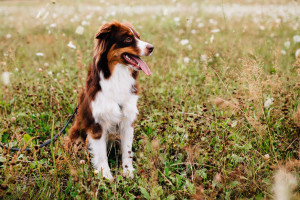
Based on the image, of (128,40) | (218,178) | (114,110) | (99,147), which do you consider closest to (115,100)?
(114,110)

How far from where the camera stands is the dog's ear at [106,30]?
221 centimetres

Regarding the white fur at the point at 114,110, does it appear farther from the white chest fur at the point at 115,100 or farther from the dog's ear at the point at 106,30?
the dog's ear at the point at 106,30

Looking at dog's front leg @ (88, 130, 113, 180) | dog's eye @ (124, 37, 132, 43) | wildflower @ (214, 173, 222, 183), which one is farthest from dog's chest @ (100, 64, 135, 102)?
wildflower @ (214, 173, 222, 183)

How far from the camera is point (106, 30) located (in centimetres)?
222

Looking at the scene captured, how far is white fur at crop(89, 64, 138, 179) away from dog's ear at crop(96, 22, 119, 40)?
33cm

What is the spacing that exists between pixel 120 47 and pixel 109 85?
0.40 m

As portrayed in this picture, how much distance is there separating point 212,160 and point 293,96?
5.08 ft

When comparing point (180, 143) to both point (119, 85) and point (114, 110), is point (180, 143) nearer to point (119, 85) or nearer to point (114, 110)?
point (114, 110)

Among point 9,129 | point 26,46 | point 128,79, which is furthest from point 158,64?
point 26,46

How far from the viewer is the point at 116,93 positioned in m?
2.33

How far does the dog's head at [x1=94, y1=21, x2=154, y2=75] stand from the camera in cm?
226

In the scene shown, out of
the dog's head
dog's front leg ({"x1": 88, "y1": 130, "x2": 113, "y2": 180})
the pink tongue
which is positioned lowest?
dog's front leg ({"x1": 88, "y1": 130, "x2": 113, "y2": 180})

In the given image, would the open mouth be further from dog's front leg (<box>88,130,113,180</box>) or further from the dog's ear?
dog's front leg (<box>88,130,113,180</box>)

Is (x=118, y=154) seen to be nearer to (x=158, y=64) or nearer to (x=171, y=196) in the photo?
(x=171, y=196)
